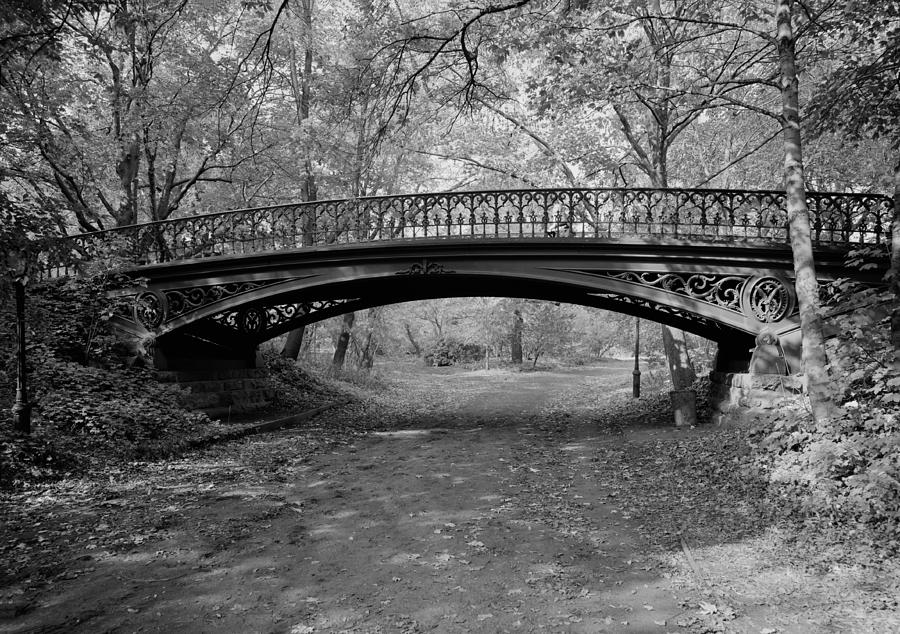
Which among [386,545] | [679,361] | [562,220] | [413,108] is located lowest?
[386,545]

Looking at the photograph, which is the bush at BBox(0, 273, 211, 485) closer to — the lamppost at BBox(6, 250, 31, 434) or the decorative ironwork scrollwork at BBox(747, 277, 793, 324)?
the lamppost at BBox(6, 250, 31, 434)

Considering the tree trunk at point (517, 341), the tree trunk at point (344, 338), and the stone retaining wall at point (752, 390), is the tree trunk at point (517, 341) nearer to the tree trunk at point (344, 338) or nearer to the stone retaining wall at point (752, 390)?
the tree trunk at point (344, 338)

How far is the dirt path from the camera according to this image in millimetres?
3438

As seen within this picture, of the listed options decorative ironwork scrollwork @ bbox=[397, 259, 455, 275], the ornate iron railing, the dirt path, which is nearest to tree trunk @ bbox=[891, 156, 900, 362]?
the dirt path

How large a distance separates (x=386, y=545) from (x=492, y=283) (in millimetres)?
7988

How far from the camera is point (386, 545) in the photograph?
186 inches

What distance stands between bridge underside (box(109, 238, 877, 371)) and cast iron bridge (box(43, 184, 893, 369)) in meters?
0.03

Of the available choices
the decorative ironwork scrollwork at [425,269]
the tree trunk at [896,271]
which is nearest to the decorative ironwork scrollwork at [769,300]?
the tree trunk at [896,271]

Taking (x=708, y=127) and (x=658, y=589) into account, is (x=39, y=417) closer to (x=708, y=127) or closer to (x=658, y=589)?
(x=658, y=589)

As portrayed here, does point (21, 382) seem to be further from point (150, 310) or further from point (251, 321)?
point (251, 321)

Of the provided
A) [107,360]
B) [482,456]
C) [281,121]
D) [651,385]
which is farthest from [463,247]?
[651,385]

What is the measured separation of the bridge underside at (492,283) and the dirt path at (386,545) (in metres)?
2.95

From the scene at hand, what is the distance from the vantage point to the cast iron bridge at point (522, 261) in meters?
9.09

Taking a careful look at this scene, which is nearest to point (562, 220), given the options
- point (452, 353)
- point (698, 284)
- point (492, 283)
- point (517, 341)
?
point (492, 283)
